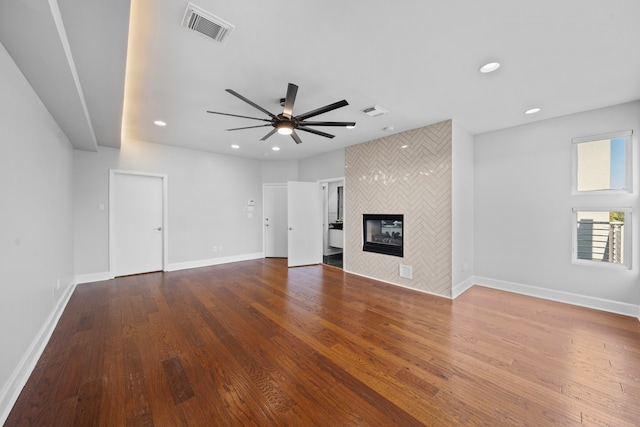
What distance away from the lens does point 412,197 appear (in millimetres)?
4020

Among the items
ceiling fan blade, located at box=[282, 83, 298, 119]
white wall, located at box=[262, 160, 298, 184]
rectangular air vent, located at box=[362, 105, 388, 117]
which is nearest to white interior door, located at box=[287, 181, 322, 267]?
white wall, located at box=[262, 160, 298, 184]

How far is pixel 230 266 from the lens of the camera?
551cm

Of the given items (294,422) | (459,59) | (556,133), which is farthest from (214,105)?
(556,133)

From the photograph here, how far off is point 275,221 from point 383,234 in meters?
3.23

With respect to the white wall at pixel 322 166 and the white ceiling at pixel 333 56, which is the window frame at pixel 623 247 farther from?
the white wall at pixel 322 166

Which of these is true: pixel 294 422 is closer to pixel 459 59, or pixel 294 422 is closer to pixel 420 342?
pixel 420 342

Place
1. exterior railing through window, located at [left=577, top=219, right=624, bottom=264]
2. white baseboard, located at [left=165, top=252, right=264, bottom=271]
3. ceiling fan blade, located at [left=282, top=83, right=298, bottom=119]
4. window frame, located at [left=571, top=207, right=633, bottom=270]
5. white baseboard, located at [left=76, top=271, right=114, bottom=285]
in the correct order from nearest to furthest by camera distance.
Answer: ceiling fan blade, located at [left=282, top=83, right=298, bottom=119] → window frame, located at [left=571, top=207, right=633, bottom=270] → exterior railing through window, located at [left=577, top=219, right=624, bottom=264] → white baseboard, located at [left=76, top=271, right=114, bottom=285] → white baseboard, located at [left=165, top=252, right=264, bottom=271]

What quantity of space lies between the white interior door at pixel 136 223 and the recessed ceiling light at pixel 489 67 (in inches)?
226

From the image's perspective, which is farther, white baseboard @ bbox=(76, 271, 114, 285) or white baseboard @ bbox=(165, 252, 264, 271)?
white baseboard @ bbox=(165, 252, 264, 271)

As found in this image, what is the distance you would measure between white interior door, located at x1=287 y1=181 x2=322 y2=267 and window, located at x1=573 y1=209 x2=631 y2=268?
4521 mm

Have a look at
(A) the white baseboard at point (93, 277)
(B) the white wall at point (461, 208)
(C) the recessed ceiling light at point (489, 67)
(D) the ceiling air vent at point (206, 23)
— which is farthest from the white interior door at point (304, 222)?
(C) the recessed ceiling light at point (489, 67)

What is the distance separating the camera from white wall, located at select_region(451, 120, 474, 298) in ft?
11.8

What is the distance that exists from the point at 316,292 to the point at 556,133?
14.1 ft

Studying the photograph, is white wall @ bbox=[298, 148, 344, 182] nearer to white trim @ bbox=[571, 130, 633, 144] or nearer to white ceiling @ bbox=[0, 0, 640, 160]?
white ceiling @ bbox=[0, 0, 640, 160]
